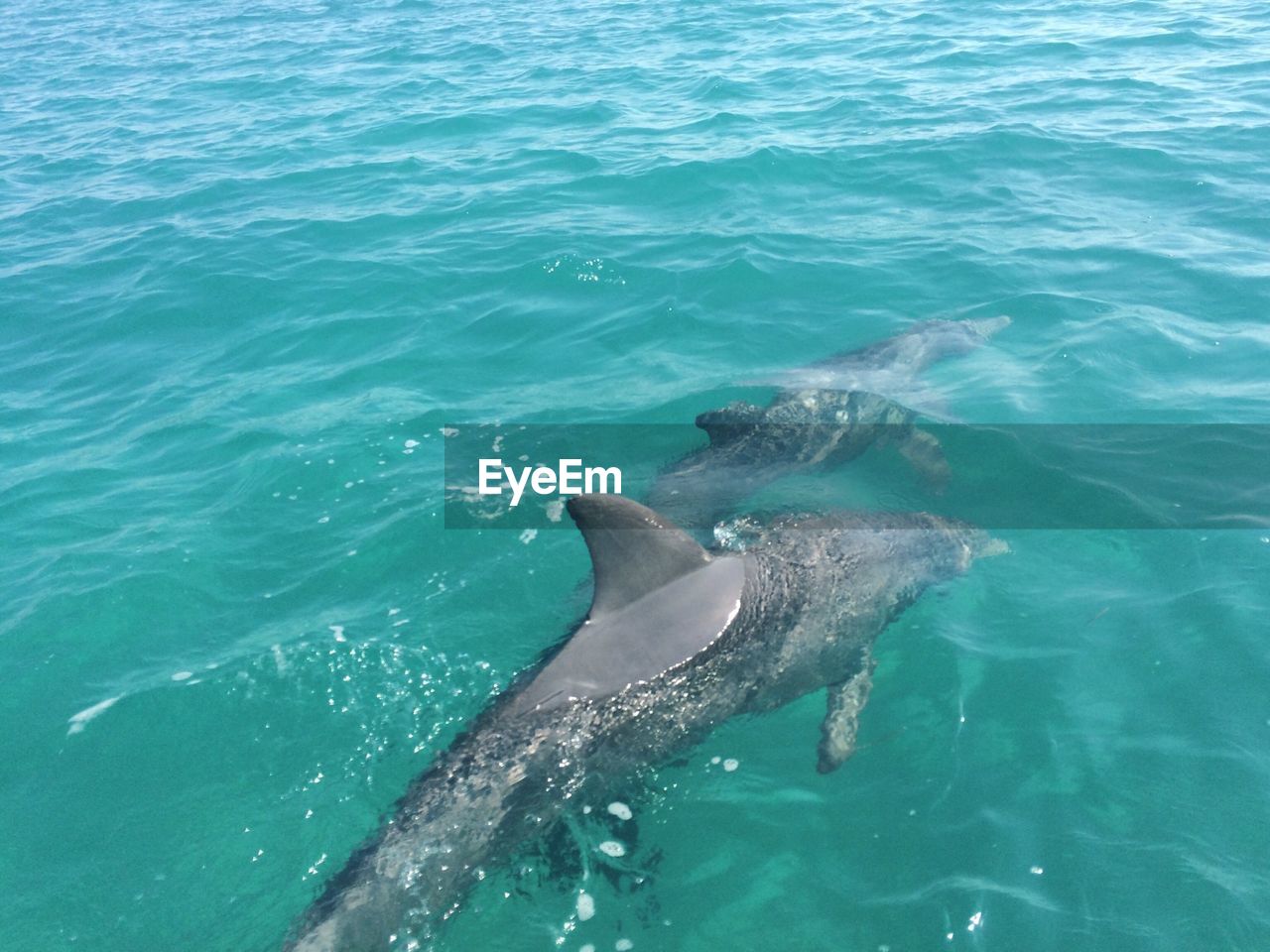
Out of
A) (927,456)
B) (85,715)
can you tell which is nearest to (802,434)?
(927,456)

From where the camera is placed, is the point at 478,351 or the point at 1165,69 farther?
the point at 1165,69

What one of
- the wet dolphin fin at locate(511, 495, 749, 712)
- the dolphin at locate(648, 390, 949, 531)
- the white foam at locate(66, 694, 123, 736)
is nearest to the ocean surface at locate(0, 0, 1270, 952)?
the white foam at locate(66, 694, 123, 736)

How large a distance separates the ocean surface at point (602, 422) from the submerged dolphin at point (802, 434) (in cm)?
78

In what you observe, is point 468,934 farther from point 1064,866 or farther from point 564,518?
point 564,518

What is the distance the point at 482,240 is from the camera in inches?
721

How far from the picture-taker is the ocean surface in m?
6.97

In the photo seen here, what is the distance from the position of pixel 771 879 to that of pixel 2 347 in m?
15.2

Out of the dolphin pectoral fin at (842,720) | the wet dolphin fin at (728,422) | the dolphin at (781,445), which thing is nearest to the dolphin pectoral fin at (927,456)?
the dolphin at (781,445)

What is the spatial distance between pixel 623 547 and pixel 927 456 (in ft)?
17.7

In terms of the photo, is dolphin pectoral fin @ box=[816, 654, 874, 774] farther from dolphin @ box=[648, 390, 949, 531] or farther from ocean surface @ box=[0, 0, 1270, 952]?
dolphin @ box=[648, 390, 949, 531]

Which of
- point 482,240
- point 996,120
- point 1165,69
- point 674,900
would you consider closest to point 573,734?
point 674,900

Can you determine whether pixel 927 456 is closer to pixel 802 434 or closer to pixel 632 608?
pixel 802 434

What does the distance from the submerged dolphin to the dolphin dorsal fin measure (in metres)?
2.09

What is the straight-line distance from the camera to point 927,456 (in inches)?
475
